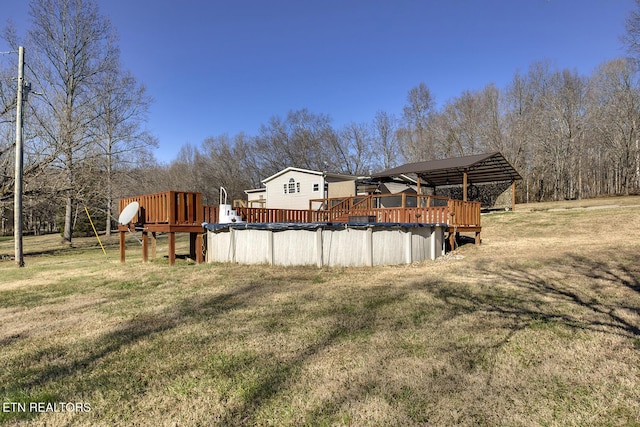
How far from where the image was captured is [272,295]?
18.5 feet

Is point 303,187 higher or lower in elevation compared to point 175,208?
higher

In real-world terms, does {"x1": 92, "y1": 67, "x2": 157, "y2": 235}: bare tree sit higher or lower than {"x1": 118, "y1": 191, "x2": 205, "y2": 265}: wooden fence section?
higher

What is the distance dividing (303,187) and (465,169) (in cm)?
902

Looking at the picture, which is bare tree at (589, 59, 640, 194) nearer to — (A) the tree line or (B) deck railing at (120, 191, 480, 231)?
(A) the tree line

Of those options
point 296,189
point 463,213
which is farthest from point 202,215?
point 296,189

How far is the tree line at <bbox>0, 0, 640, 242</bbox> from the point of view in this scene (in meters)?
15.4

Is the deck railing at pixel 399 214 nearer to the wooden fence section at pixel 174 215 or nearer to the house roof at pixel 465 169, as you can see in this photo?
the wooden fence section at pixel 174 215

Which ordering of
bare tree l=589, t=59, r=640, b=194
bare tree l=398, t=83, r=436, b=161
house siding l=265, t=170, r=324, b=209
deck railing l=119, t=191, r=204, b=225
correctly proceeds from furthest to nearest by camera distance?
bare tree l=398, t=83, r=436, b=161 < bare tree l=589, t=59, r=640, b=194 < house siding l=265, t=170, r=324, b=209 < deck railing l=119, t=191, r=204, b=225

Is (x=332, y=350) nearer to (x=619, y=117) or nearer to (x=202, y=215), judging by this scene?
(x=202, y=215)

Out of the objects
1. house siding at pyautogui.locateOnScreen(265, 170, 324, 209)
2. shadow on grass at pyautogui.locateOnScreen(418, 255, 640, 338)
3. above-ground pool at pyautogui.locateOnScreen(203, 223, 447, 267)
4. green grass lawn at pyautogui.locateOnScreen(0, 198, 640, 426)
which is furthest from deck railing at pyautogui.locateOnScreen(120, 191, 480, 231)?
house siding at pyautogui.locateOnScreen(265, 170, 324, 209)

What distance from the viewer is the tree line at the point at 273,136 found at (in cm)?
1543

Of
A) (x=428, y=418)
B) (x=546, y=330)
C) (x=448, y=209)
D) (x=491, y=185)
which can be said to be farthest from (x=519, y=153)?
(x=428, y=418)

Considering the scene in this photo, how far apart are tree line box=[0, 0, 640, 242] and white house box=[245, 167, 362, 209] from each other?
7.79 meters

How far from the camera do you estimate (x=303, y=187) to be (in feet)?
70.1
